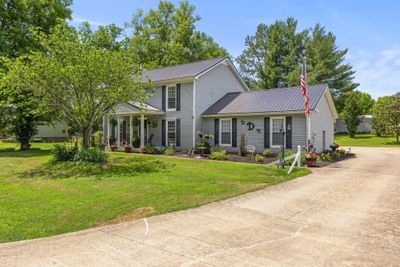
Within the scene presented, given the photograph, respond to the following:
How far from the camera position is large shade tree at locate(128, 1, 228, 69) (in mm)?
42156

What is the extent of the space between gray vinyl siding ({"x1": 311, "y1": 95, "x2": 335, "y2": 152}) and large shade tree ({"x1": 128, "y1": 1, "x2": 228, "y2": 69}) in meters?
24.8

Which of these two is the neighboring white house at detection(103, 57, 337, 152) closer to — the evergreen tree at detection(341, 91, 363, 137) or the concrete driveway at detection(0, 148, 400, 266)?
the concrete driveway at detection(0, 148, 400, 266)

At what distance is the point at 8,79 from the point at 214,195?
10.9 metres

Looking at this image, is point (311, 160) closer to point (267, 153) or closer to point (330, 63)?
point (267, 153)

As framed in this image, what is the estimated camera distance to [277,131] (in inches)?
714

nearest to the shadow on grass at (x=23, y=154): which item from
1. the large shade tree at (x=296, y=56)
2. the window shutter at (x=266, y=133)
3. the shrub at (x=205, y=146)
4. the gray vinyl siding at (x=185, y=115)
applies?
the gray vinyl siding at (x=185, y=115)

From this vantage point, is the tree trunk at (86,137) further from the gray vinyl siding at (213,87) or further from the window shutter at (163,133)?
the gray vinyl siding at (213,87)

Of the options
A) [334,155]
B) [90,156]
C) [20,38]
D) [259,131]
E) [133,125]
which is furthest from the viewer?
[133,125]

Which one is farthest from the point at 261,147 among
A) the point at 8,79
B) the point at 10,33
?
the point at 10,33

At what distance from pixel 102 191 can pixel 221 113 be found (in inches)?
491

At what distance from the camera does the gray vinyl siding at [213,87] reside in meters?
21.2

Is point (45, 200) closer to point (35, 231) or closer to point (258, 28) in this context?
point (35, 231)

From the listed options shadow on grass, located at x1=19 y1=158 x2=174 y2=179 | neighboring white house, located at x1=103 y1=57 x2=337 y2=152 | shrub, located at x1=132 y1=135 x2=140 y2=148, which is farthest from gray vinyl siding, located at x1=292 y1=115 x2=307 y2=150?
shrub, located at x1=132 y1=135 x2=140 y2=148

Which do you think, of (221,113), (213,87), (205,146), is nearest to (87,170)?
(205,146)
